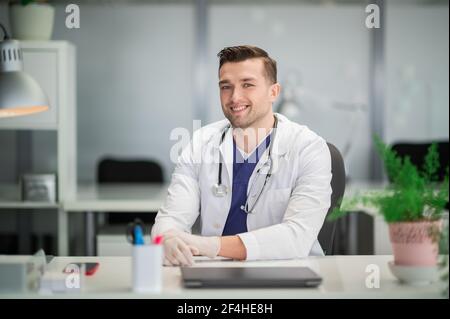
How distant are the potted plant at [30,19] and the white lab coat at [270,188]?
63.0 inches

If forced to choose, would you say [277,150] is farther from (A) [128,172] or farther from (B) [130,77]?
(B) [130,77]

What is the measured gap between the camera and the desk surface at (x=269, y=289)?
1.64 m

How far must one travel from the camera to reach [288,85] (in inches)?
217

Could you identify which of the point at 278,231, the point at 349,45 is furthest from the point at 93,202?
the point at 349,45

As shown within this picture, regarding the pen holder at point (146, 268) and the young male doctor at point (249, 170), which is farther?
the young male doctor at point (249, 170)

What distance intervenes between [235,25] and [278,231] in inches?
144

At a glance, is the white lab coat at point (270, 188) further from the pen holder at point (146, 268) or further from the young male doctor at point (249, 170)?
the pen holder at point (146, 268)

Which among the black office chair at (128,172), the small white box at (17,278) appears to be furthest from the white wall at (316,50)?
the small white box at (17,278)

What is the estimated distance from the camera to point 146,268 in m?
1.63

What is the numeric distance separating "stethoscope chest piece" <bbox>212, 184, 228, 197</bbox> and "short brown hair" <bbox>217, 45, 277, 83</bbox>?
380 millimetres

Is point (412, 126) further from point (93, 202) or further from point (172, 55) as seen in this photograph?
point (93, 202)

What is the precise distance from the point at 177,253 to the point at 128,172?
280cm

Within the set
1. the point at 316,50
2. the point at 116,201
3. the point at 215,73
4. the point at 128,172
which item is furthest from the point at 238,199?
the point at 316,50
